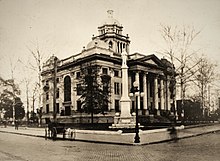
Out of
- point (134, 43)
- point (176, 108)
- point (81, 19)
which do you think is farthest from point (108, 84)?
point (81, 19)

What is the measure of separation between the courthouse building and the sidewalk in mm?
666

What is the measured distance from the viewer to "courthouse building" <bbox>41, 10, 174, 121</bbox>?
19.2ft

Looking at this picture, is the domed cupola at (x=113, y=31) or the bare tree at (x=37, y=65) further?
the bare tree at (x=37, y=65)

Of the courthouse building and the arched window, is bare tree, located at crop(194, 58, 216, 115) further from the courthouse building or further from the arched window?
the arched window

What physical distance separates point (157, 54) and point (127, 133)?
14.8ft

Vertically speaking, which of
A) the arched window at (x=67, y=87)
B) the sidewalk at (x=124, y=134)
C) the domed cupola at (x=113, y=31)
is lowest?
the sidewalk at (x=124, y=134)

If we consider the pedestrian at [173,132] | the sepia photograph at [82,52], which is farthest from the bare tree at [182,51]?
the pedestrian at [173,132]

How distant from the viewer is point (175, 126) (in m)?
7.20

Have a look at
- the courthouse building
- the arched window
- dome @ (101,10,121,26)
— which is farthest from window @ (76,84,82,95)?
dome @ (101,10,121,26)

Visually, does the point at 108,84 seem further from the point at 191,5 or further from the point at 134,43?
the point at 191,5

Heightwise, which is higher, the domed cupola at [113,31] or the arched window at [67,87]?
the domed cupola at [113,31]

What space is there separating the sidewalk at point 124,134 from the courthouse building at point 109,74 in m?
0.67

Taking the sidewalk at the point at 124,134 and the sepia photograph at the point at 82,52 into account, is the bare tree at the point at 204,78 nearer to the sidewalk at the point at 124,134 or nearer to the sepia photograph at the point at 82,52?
the sepia photograph at the point at 82,52

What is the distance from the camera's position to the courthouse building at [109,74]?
230 inches
